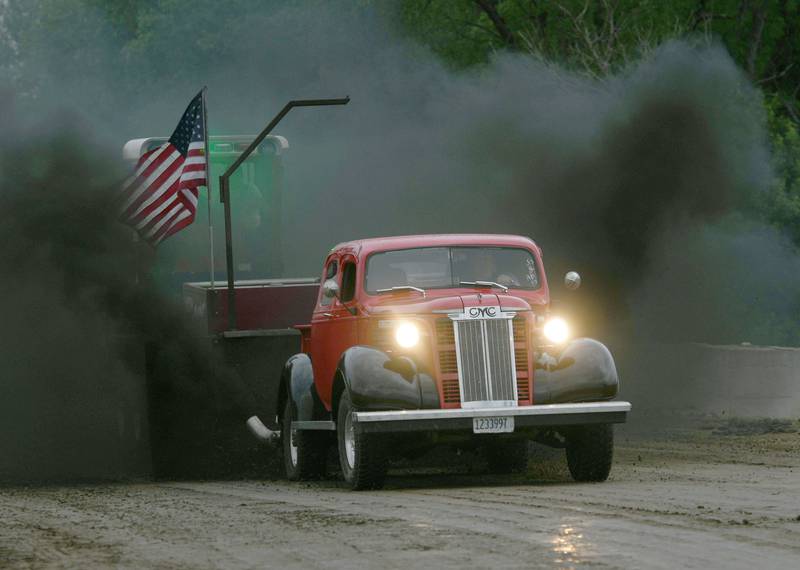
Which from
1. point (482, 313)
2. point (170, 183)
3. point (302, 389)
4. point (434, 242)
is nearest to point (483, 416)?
point (482, 313)

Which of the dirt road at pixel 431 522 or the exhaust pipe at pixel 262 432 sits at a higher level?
the exhaust pipe at pixel 262 432

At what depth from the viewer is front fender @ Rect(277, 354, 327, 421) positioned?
49.8ft

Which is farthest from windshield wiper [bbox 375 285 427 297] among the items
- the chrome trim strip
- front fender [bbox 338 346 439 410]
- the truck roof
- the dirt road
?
the dirt road

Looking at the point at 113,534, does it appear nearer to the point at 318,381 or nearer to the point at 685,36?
the point at 318,381

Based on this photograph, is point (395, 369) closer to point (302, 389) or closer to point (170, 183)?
point (302, 389)

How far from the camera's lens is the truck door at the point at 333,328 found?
48.4ft

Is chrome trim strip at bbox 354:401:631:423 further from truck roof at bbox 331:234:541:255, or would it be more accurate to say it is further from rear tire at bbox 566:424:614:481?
truck roof at bbox 331:234:541:255

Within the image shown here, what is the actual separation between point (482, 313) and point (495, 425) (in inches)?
36.8

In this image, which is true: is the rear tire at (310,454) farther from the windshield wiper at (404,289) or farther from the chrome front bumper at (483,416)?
the chrome front bumper at (483,416)

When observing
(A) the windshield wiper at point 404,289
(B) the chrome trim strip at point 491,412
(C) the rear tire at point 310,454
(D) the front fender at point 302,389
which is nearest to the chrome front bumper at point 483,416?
(B) the chrome trim strip at point 491,412

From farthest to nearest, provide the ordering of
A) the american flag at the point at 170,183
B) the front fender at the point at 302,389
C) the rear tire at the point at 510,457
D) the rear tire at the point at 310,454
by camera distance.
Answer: the american flag at the point at 170,183
the rear tire at the point at 510,457
the rear tire at the point at 310,454
the front fender at the point at 302,389

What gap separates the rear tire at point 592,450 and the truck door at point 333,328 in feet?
6.71

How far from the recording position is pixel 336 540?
979cm

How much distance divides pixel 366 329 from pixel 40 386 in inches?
306
